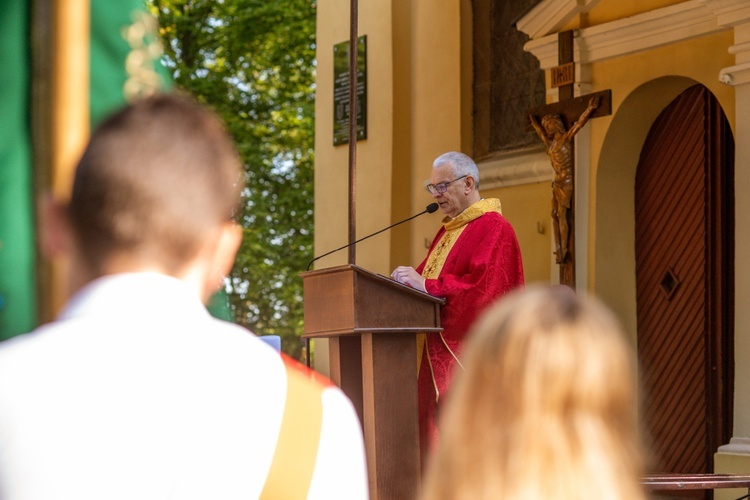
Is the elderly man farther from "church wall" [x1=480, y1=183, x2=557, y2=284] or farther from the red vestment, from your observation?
"church wall" [x1=480, y1=183, x2=557, y2=284]

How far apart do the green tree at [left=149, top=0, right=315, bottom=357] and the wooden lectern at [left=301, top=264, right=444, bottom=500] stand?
13.6m

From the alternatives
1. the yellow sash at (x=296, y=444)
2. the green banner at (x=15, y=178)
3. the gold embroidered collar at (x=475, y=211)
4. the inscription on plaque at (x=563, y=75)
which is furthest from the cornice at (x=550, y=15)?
the yellow sash at (x=296, y=444)

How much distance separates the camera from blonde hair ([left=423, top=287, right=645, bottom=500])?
135 cm

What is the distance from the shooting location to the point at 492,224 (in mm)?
5848

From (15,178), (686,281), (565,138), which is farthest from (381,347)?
(686,281)

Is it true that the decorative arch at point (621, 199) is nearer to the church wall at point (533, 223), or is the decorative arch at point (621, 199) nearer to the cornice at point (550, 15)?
the church wall at point (533, 223)

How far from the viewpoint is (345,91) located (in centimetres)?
1076

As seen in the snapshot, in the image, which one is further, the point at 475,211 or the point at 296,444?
the point at 475,211

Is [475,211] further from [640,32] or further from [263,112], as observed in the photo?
[263,112]

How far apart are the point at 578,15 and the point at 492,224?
3.26m

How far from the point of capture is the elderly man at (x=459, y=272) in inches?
217

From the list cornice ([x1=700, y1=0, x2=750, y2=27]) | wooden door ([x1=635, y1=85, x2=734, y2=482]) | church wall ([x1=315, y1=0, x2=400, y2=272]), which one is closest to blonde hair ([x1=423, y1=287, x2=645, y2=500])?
cornice ([x1=700, y1=0, x2=750, y2=27])

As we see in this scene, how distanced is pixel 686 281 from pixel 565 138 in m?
1.36

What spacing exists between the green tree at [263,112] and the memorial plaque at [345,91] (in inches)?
311
